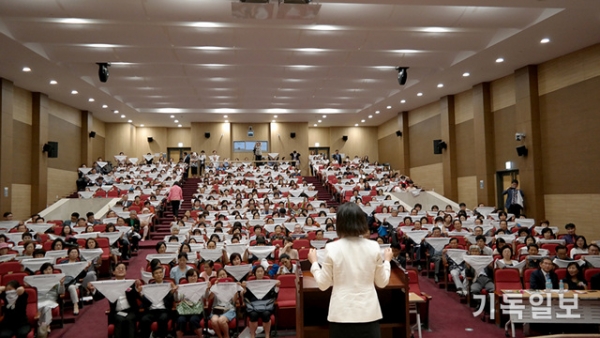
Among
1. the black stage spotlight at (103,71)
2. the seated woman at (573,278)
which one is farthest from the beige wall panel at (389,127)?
the seated woman at (573,278)

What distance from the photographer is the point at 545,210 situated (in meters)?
12.8

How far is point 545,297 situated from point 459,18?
21.5ft

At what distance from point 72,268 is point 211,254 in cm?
218

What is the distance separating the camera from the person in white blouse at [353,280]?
2244mm

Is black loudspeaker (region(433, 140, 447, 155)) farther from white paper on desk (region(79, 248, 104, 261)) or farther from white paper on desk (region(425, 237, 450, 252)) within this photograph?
white paper on desk (region(79, 248, 104, 261))

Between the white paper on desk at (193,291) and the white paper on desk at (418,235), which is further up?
the white paper on desk at (418,235)

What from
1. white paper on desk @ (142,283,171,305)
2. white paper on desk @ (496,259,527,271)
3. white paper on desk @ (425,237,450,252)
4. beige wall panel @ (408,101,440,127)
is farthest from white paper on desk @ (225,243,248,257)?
beige wall panel @ (408,101,440,127)

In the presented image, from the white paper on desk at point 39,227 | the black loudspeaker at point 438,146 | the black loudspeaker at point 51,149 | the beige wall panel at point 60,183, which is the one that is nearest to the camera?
the white paper on desk at point 39,227

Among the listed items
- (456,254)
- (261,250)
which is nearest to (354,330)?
(261,250)

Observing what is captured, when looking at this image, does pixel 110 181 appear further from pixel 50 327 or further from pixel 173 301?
pixel 173 301

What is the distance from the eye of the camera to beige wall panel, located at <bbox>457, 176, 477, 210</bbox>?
16.4 m

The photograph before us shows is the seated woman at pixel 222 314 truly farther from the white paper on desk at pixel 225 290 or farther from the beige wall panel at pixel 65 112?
the beige wall panel at pixel 65 112

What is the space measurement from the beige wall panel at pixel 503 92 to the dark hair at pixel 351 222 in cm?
1373

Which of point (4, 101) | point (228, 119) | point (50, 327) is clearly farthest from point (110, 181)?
point (50, 327)
